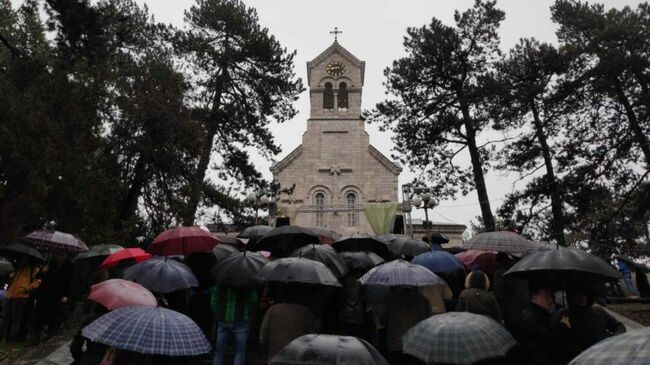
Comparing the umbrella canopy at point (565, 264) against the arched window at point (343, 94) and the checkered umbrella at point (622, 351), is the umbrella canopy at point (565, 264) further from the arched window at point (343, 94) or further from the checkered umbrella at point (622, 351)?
the arched window at point (343, 94)

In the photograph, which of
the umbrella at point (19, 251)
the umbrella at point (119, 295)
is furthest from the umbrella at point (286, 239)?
the umbrella at point (119, 295)

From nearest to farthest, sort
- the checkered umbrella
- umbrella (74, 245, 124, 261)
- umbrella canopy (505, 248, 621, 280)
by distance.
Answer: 1. the checkered umbrella
2. umbrella canopy (505, 248, 621, 280)
3. umbrella (74, 245, 124, 261)

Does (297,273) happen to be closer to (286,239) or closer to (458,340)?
(458,340)

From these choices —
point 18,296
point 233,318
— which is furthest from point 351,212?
point 233,318

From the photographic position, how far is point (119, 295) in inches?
191

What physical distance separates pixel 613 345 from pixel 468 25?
19624 millimetres

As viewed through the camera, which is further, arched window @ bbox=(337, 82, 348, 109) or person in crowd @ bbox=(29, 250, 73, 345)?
arched window @ bbox=(337, 82, 348, 109)

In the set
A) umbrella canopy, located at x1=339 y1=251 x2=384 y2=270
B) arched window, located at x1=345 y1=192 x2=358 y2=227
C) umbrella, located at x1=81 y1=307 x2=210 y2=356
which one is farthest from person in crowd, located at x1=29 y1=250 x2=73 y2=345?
arched window, located at x1=345 y1=192 x2=358 y2=227

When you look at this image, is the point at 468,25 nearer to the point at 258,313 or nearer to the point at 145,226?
the point at 145,226

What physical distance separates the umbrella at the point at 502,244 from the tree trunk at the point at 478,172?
9850mm

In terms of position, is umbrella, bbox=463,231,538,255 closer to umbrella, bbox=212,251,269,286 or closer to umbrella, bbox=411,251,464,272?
umbrella, bbox=411,251,464,272

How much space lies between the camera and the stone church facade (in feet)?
96.8

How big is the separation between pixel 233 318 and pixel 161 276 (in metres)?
1.19

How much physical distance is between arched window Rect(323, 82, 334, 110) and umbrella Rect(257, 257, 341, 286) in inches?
1064
